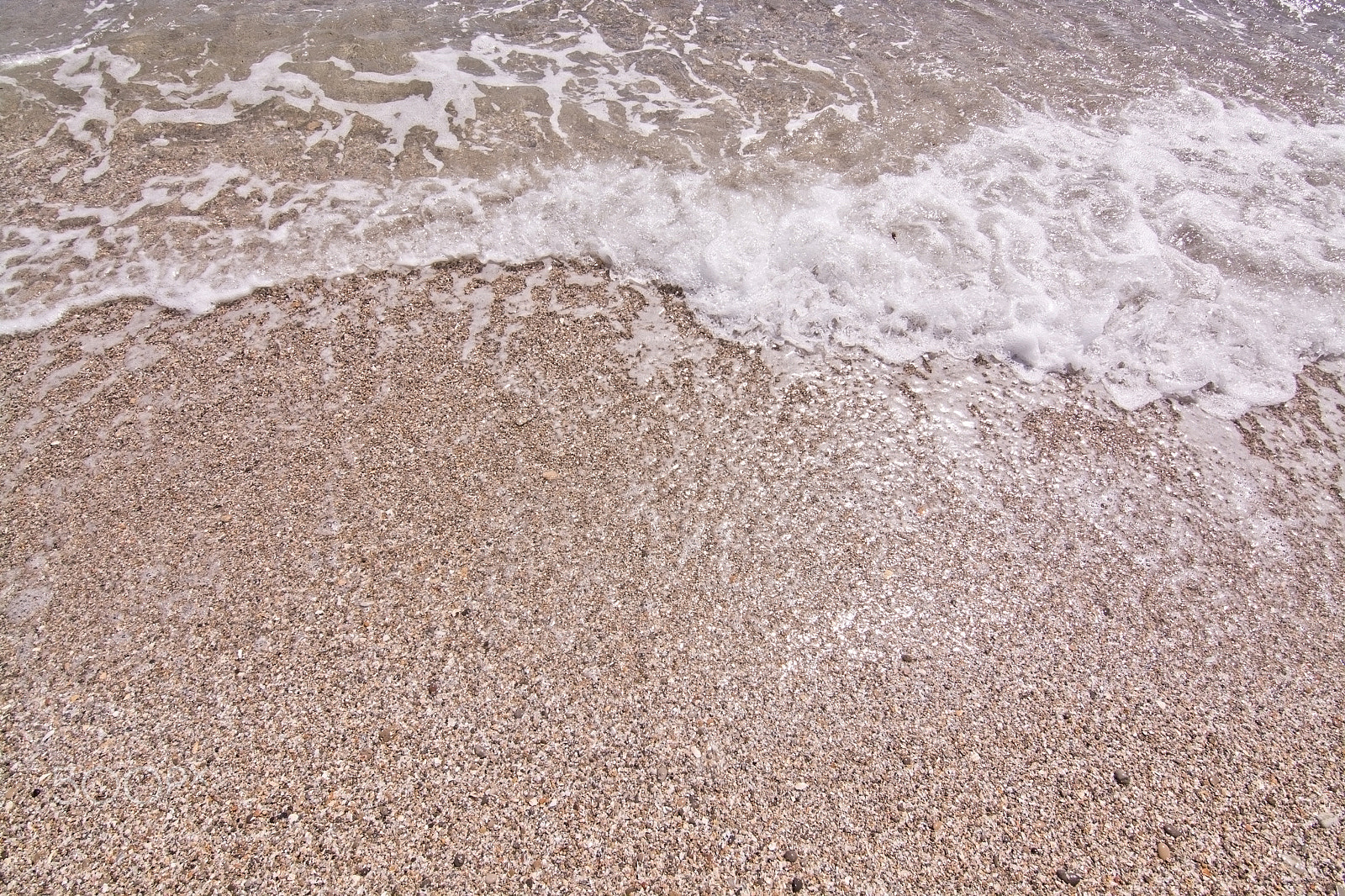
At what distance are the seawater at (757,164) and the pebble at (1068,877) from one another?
6.87 ft

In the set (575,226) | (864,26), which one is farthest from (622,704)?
(864,26)

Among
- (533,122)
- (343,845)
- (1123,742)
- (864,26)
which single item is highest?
(864,26)

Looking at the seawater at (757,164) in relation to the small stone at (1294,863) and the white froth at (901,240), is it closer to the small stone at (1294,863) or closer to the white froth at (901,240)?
the white froth at (901,240)

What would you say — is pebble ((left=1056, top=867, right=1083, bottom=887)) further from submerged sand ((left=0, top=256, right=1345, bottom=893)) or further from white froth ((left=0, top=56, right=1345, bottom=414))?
white froth ((left=0, top=56, right=1345, bottom=414))

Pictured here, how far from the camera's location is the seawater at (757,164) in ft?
12.0

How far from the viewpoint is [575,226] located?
4.06m

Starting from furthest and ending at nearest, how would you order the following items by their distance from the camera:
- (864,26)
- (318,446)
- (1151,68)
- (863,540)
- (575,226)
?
(864,26)
(1151,68)
(575,226)
(318,446)
(863,540)

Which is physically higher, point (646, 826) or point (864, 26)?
point (864, 26)

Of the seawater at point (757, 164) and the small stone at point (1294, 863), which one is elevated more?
the seawater at point (757, 164)

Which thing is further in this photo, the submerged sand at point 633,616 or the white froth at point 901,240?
the white froth at point 901,240

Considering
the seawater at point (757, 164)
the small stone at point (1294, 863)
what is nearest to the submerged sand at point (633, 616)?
the small stone at point (1294, 863)

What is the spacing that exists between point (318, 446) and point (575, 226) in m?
1.79

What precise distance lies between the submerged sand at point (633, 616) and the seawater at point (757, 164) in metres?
0.37

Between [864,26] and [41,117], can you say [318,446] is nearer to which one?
[41,117]
